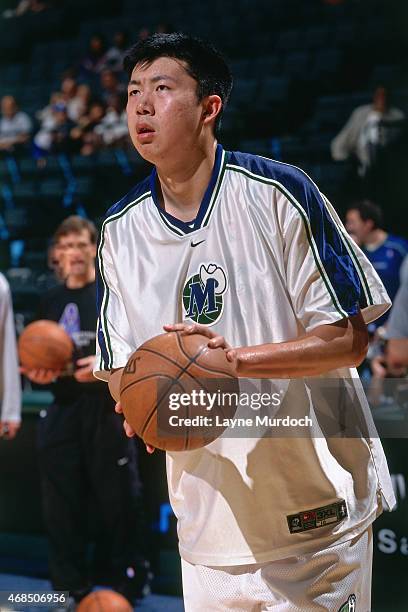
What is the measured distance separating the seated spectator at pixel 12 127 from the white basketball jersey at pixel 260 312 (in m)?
8.66

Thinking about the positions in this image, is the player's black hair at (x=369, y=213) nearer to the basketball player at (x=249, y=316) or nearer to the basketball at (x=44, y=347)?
the basketball at (x=44, y=347)

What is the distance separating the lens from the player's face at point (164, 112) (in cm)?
206

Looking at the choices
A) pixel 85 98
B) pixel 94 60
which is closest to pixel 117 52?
pixel 94 60

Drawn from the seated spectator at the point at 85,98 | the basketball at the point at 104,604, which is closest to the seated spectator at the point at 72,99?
the seated spectator at the point at 85,98

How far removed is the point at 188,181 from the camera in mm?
2143

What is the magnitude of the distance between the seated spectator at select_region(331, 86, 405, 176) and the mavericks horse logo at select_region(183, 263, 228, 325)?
5330mm

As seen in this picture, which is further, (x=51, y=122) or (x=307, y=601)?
(x=51, y=122)

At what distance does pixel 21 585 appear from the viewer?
4523mm

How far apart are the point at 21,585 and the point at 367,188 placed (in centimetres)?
414

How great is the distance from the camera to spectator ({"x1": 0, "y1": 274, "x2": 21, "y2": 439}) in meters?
4.63

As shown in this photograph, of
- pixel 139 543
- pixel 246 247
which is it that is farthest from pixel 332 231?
pixel 139 543

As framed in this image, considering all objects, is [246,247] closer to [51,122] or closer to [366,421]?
[366,421]

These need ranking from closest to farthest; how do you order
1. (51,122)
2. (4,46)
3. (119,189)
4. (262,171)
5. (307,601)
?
(307,601) → (262,171) → (119,189) → (51,122) → (4,46)

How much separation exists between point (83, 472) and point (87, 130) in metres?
6.14
